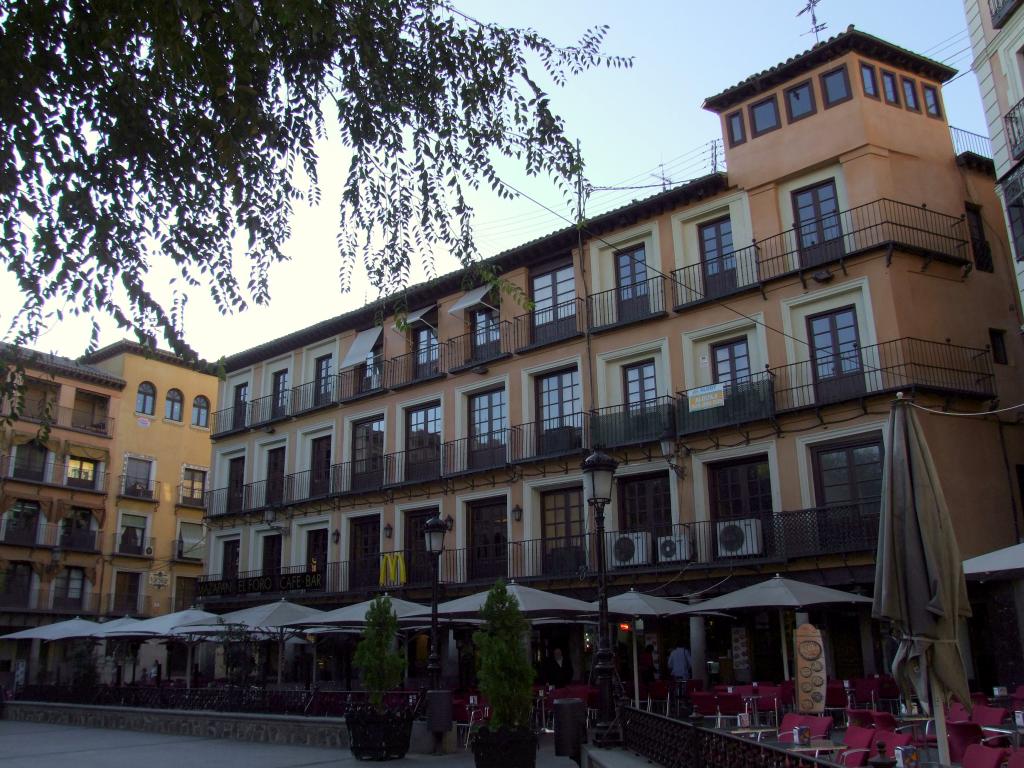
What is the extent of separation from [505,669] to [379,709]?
12.1 feet

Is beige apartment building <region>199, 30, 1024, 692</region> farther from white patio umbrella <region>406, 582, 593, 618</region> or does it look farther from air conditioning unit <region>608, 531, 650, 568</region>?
white patio umbrella <region>406, 582, 593, 618</region>

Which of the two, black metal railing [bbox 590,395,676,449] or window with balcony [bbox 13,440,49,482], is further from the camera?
window with balcony [bbox 13,440,49,482]

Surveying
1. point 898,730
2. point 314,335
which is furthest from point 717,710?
point 314,335

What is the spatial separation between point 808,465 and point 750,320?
148 inches

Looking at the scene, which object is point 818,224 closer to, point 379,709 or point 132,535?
point 379,709

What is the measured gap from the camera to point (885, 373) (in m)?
19.4

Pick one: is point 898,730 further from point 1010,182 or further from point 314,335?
point 314,335

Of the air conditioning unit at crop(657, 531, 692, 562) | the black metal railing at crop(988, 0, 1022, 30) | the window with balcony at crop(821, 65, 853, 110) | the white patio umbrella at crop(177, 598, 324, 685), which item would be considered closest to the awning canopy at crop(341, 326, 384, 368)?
the white patio umbrella at crop(177, 598, 324, 685)

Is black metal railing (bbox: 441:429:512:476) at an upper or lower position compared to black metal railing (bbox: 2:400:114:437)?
lower

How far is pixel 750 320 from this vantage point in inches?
868

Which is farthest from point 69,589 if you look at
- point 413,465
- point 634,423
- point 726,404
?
point 726,404

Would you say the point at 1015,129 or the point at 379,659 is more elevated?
the point at 1015,129

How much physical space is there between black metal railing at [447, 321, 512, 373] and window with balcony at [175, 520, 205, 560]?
940 inches

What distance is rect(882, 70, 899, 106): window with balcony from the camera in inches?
872
